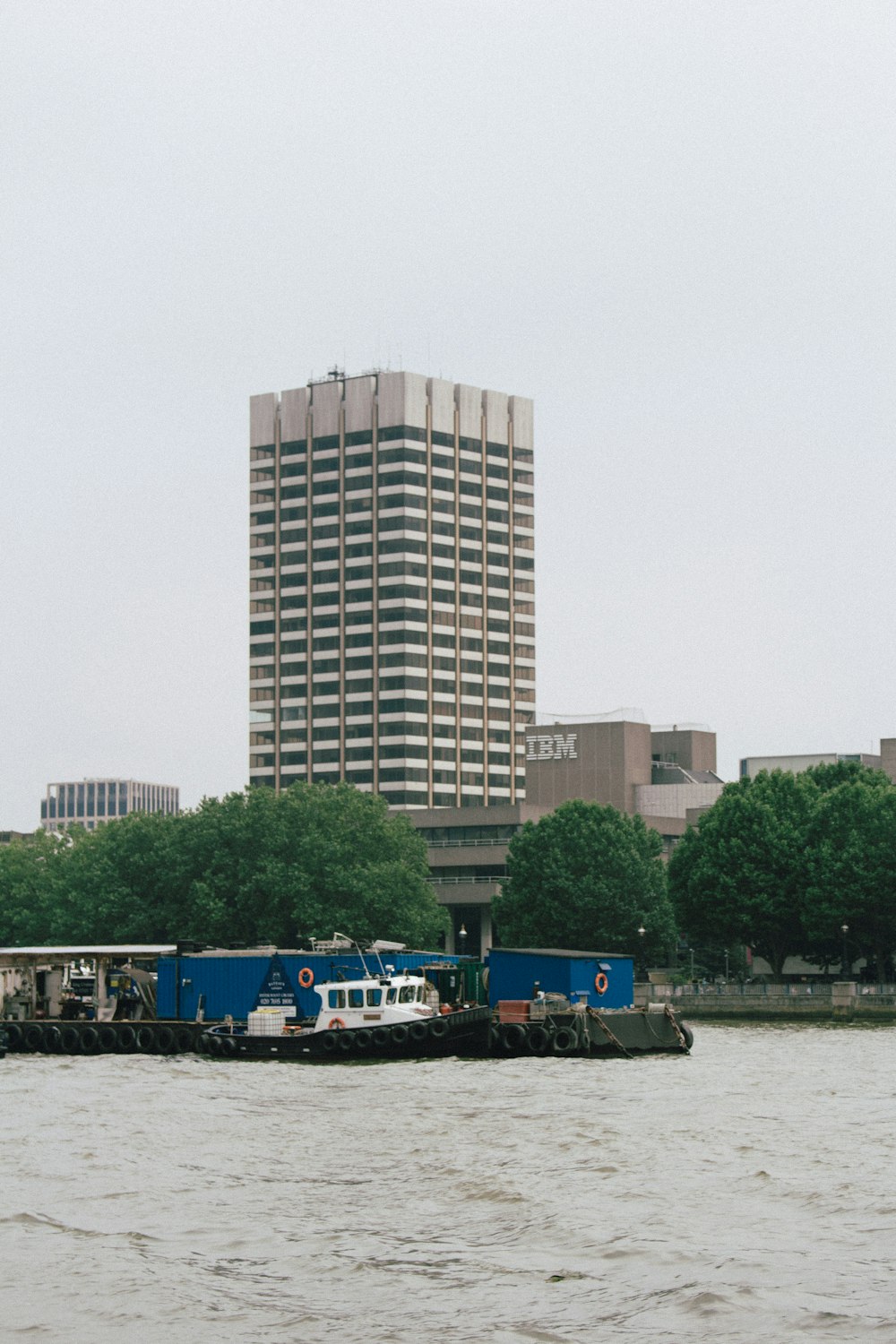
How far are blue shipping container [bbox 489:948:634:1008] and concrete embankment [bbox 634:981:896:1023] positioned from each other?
1058 inches

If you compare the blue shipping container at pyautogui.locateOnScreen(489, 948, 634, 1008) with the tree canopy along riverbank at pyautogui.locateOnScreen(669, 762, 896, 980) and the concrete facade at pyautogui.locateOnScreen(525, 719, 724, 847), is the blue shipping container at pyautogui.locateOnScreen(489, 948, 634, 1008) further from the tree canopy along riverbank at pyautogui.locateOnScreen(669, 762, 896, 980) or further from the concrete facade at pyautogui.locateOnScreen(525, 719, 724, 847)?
the concrete facade at pyautogui.locateOnScreen(525, 719, 724, 847)

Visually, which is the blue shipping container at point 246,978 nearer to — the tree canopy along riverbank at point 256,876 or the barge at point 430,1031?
the barge at point 430,1031

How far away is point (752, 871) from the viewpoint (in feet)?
401

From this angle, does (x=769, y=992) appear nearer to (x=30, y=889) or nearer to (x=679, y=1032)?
(x=679, y=1032)

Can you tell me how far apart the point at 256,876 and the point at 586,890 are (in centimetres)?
2326

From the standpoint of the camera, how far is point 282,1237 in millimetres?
32594

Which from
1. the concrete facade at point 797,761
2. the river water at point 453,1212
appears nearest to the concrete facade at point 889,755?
the concrete facade at point 797,761

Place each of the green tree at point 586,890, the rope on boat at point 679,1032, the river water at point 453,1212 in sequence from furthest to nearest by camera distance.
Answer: the green tree at point 586,890 < the rope on boat at point 679,1032 < the river water at point 453,1212

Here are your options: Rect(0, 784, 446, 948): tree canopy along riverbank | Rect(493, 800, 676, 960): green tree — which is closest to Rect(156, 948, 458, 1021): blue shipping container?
Rect(0, 784, 446, 948): tree canopy along riverbank

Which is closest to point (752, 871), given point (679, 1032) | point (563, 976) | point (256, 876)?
point (256, 876)

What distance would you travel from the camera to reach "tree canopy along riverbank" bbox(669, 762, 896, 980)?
119812 millimetres

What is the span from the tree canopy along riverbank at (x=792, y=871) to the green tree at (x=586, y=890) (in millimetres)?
8921

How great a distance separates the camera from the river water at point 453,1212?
2664cm

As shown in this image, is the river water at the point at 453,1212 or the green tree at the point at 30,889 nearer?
the river water at the point at 453,1212
